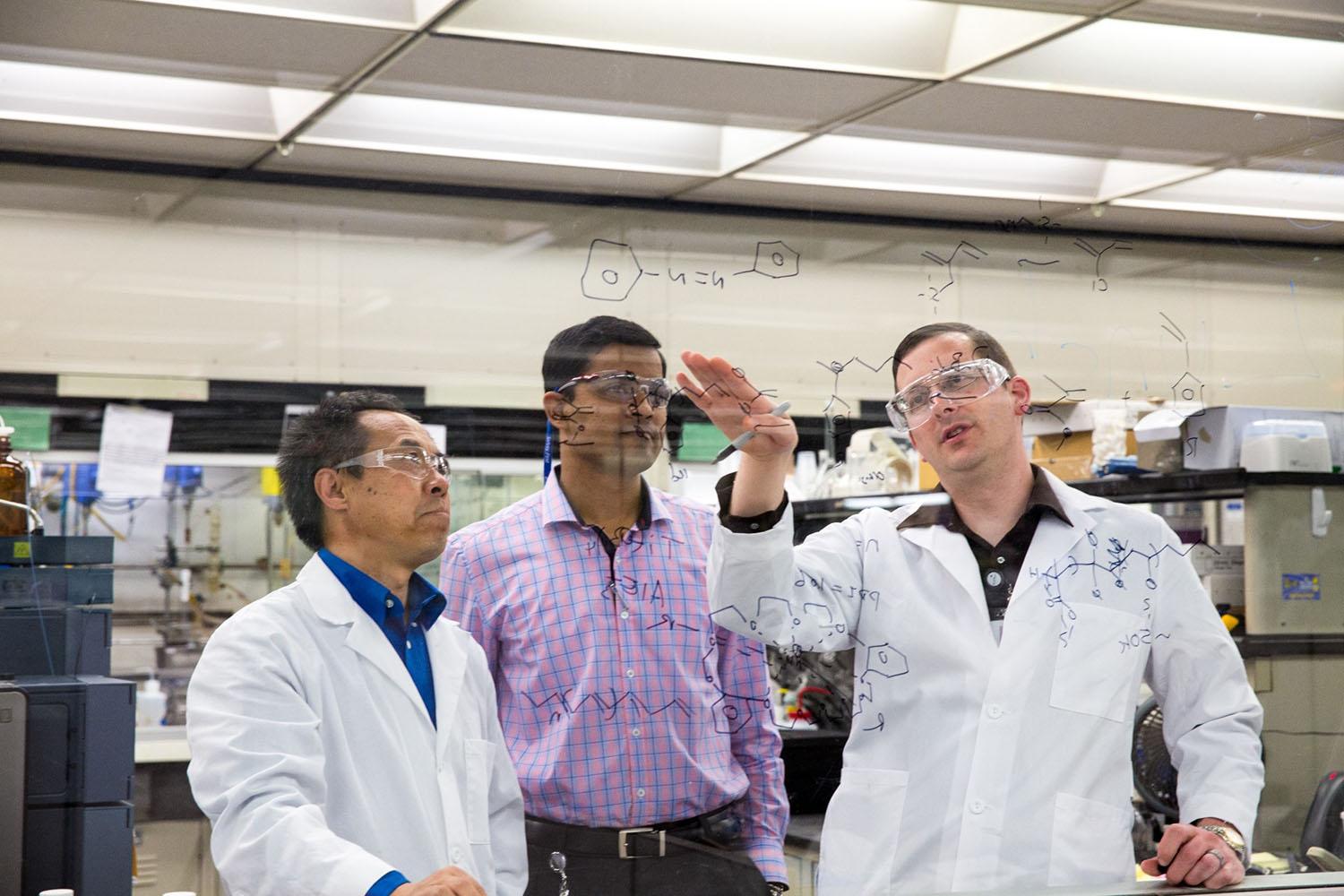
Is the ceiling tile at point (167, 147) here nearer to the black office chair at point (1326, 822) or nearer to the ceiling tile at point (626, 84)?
the ceiling tile at point (626, 84)

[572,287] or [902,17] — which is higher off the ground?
[902,17]

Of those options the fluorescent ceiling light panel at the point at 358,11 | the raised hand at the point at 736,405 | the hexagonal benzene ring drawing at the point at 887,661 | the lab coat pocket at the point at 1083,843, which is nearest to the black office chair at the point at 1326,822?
the lab coat pocket at the point at 1083,843

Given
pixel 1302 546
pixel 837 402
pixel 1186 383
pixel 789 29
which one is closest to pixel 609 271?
pixel 837 402

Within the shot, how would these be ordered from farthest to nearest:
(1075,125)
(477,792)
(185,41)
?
(1075,125) < (185,41) < (477,792)

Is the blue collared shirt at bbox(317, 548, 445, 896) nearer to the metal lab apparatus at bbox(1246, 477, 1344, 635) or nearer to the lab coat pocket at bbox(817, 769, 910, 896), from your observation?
the lab coat pocket at bbox(817, 769, 910, 896)

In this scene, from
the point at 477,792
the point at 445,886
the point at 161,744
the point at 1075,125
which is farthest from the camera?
the point at 1075,125

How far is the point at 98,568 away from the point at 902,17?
152cm

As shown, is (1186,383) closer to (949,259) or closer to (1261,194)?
(1261,194)

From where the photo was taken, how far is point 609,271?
2.13 m

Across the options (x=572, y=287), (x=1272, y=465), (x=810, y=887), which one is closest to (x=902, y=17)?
(x=572, y=287)

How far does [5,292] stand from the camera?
195cm

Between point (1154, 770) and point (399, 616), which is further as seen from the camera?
point (1154, 770)

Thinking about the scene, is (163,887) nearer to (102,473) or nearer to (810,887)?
(102,473)

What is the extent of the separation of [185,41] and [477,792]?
1.12m
